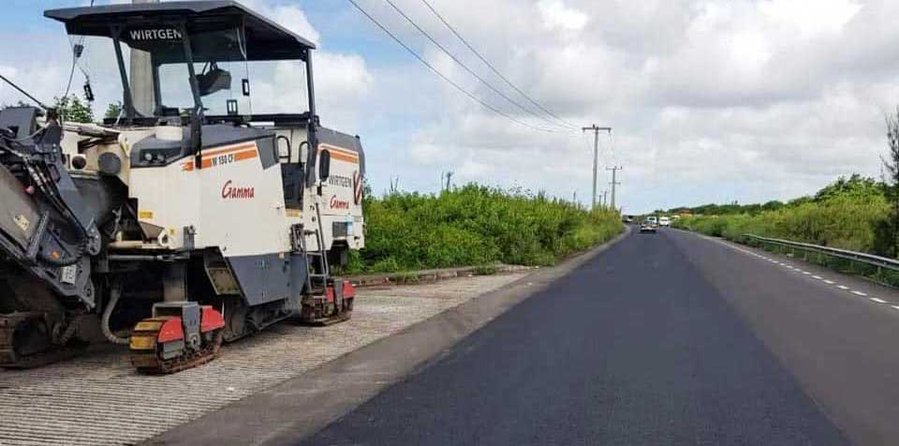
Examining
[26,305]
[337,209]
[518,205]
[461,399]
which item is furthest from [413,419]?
[518,205]

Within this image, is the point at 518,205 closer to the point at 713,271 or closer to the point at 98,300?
the point at 713,271

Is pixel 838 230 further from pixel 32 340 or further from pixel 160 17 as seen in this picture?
pixel 32 340

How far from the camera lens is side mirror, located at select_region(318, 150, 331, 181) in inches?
497

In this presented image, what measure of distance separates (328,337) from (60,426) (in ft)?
18.2

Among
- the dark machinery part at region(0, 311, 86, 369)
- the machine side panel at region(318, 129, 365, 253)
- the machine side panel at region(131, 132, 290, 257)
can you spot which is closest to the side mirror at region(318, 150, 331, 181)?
the machine side panel at region(318, 129, 365, 253)

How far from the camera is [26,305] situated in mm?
9492

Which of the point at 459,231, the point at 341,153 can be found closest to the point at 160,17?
the point at 341,153

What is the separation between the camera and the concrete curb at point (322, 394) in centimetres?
707

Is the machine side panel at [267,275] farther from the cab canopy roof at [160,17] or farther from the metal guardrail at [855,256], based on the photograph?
the metal guardrail at [855,256]

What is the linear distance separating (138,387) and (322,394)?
1786mm

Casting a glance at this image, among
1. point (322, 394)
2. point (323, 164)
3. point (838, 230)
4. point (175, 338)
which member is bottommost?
point (322, 394)

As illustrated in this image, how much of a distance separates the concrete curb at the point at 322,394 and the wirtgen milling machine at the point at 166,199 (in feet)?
4.59

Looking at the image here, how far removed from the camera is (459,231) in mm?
30375

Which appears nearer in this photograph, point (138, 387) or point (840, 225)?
point (138, 387)
